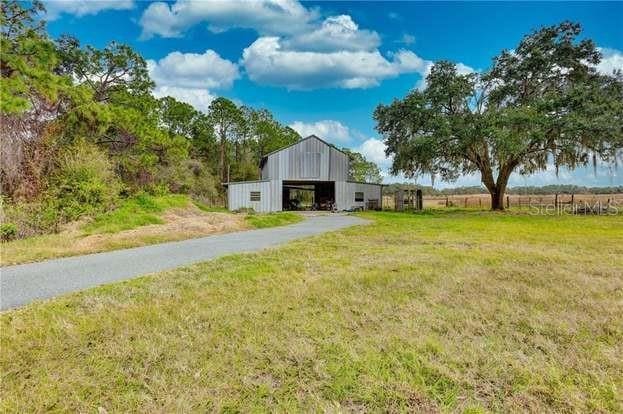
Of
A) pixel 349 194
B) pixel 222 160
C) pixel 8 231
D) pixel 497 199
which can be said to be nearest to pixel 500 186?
pixel 497 199

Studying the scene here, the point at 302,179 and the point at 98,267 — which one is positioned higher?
the point at 302,179

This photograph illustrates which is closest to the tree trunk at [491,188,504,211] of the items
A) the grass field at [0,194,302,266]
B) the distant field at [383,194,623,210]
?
the distant field at [383,194,623,210]

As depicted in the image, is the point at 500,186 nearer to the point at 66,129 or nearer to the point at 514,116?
the point at 514,116

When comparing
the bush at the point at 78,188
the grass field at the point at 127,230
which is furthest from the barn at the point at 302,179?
the bush at the point at 78,188

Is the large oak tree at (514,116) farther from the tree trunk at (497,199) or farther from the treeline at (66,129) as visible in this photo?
the treeline at (66,129)

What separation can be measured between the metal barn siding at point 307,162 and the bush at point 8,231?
1761cm

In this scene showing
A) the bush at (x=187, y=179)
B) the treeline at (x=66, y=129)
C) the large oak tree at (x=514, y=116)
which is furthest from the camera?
the bush at (x=187, y=179)

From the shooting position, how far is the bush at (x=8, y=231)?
779cm

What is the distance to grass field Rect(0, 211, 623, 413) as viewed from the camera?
231cm

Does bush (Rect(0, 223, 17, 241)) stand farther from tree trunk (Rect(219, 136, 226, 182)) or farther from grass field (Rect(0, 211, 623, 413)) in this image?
tree trunk (Rect(219, 136, 226, 182))

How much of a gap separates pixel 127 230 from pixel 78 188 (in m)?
2.15

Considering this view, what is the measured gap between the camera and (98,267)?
5812mm

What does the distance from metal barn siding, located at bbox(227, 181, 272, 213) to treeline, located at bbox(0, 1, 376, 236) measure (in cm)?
445

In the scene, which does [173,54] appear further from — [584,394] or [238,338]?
[584,394]
